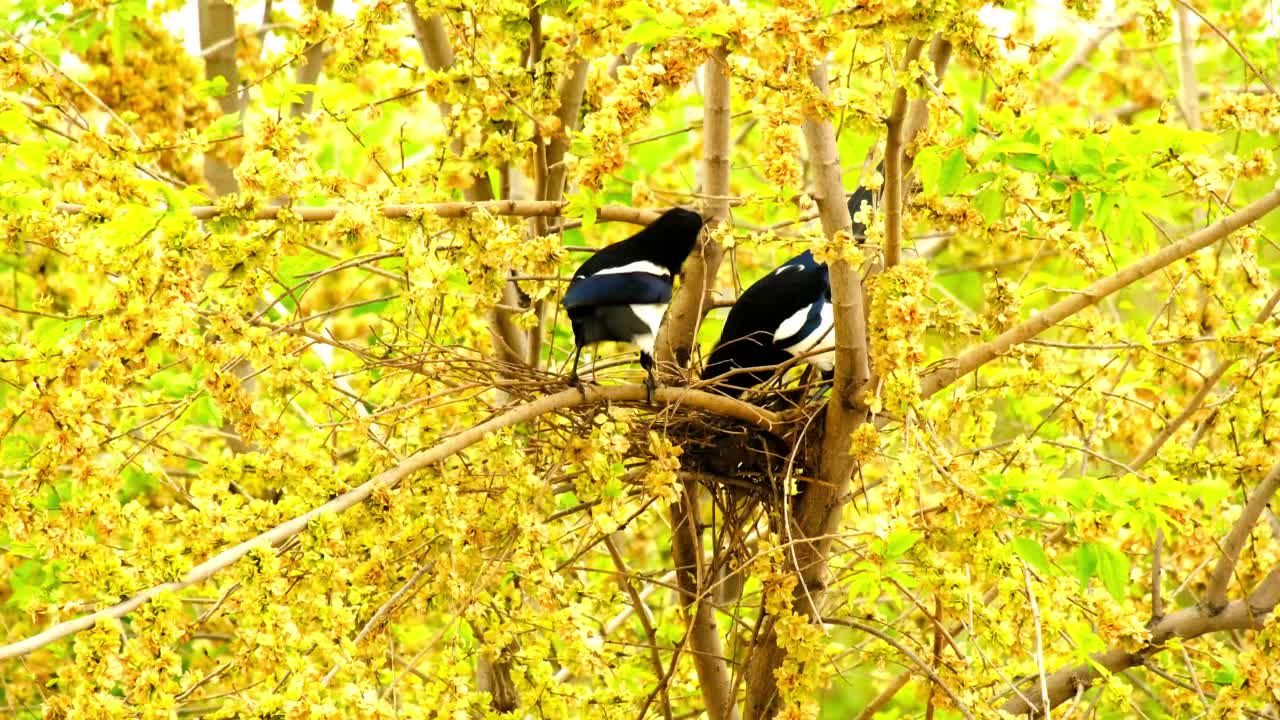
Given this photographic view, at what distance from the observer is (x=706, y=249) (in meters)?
4.07

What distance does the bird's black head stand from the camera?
4043 millimetres

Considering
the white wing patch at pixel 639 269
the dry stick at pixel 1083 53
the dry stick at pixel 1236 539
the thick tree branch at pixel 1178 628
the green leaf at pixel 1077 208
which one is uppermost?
the dry stick at pixel 1083 53

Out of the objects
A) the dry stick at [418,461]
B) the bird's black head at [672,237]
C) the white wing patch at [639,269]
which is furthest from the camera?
the bird's black head at [672,237]

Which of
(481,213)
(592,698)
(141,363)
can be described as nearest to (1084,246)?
(481,213)

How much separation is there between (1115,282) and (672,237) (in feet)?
4.37

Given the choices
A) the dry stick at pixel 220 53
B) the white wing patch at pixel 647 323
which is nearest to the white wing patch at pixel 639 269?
the white wing patch at pixel 647 323

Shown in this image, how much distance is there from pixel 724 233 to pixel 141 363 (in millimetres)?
1309

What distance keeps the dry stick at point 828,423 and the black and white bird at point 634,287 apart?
1.59 feet

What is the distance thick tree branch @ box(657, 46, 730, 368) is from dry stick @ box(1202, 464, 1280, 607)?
153 centimetres

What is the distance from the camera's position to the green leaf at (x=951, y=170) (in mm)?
3070

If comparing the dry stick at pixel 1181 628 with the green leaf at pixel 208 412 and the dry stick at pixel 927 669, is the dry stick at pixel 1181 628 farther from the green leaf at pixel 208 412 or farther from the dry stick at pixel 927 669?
the green leaf at pixel 208 412

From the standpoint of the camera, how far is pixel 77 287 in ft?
20.3

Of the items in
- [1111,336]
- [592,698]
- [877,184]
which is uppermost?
[877,184]

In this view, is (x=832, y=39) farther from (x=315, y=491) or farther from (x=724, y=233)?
(x=315, y=491)
